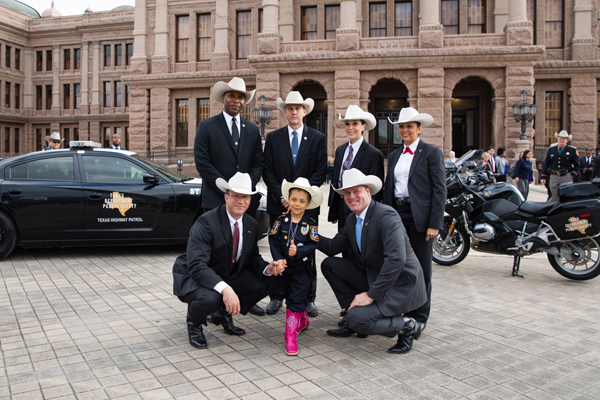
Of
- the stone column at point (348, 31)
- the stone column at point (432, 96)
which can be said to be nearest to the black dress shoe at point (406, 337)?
the stone column at point (432, 96)

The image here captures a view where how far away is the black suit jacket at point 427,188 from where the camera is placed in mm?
4477

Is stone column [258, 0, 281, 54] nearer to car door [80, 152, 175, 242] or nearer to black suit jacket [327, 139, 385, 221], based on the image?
car door [80, 152, 175, 242]

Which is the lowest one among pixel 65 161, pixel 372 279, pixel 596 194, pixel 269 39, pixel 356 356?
pixel 356 356

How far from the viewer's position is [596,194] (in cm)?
634

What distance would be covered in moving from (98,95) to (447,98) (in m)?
38.9

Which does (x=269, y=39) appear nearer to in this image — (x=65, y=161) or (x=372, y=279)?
(x=65, y=161)

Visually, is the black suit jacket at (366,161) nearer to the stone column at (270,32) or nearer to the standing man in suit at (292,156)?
the standing man in suit at (292,156)

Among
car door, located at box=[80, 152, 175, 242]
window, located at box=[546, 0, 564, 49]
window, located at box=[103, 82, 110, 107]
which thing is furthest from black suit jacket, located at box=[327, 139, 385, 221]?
window, located at box=[103, 82, 110, 107]

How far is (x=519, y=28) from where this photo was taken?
21.8 m

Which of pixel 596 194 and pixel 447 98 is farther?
pixel 447 98

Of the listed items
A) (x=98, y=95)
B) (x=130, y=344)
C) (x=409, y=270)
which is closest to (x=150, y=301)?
(x=130, y=344)

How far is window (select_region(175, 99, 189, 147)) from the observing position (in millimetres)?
28969

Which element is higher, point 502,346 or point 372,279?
point 372,279

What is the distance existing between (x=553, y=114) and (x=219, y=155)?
2563 cm
